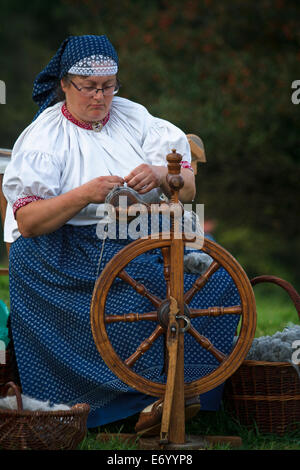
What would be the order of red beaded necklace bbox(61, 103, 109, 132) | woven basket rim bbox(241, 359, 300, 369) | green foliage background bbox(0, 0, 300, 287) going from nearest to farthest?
woven basket rim bbox(241, 359, 300, 369)
red beaded necklace bbox(61, 103, 109, 132)
green foliage background bbox(0, 0, 300, 287)

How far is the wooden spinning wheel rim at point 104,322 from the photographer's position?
276cm

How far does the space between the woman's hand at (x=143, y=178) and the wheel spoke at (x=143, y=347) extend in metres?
0.57

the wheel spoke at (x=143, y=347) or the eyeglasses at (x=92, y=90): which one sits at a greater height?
the eyeglasses at (x=92, y=90)

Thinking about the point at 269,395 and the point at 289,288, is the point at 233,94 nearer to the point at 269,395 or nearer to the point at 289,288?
the point at 289,288

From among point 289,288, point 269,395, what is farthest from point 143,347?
point 289,288

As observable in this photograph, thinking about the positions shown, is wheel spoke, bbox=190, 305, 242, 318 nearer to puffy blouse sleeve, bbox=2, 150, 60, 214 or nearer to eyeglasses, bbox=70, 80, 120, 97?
puffy blouse sleeve, bbox=2, 150, 60, 214

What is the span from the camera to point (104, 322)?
2.77 m

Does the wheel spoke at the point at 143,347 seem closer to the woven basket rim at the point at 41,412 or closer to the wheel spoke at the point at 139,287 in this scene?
the wheel spoke at the point at 139,287

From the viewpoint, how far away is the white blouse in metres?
3.15

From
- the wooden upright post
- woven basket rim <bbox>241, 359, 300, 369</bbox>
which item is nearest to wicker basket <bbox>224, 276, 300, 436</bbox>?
woven basket rim <bbox>241, 359, 300, 369</bbox>

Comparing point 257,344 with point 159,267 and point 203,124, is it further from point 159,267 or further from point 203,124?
point 203,124

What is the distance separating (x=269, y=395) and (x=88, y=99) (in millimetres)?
1443

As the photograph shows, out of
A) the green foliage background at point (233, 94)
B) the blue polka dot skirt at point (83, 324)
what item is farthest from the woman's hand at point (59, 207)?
the green foliage background at point (233, 94)

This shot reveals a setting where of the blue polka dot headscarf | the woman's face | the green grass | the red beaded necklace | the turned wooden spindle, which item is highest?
the blue polka dot headscarf
